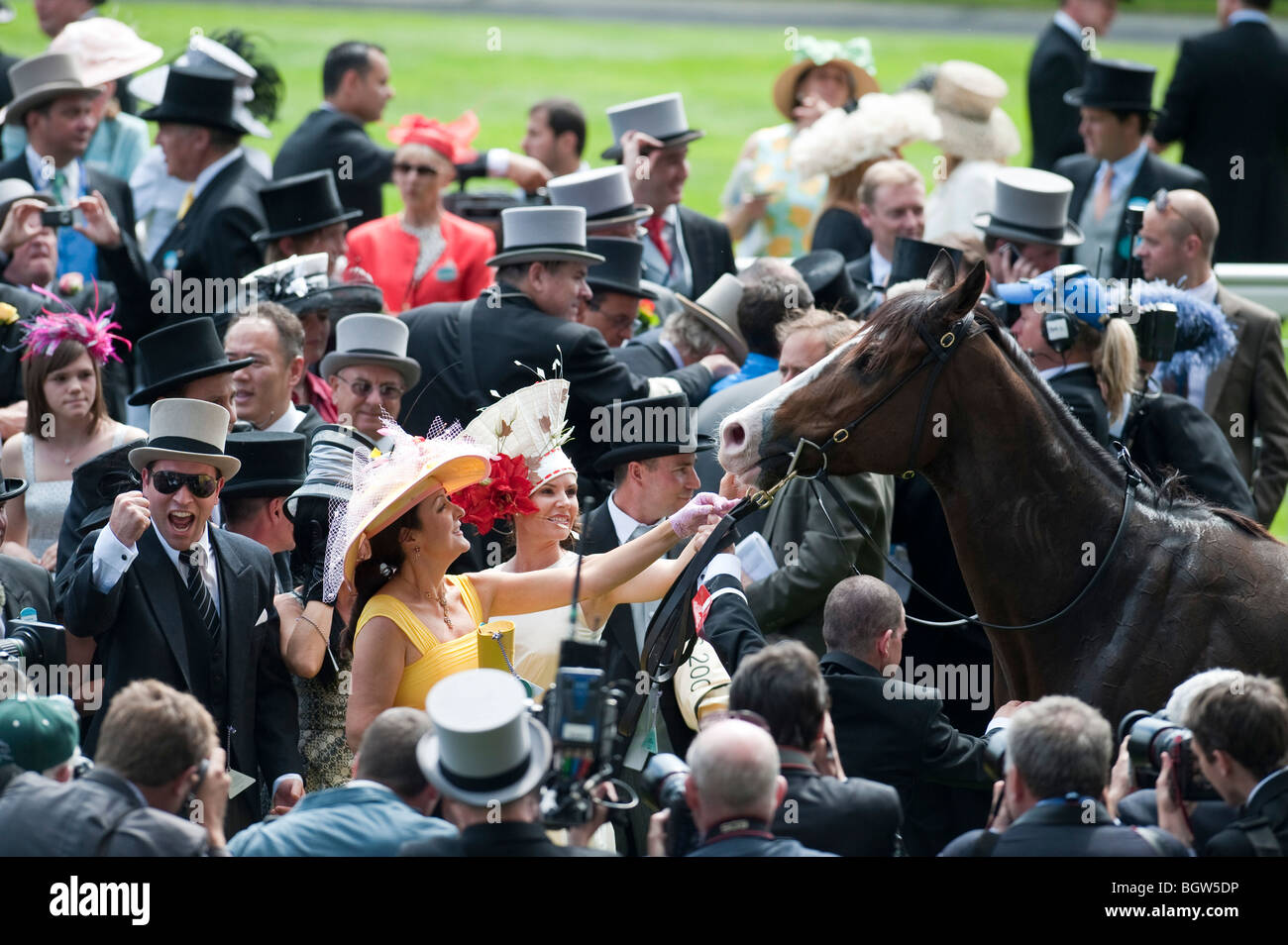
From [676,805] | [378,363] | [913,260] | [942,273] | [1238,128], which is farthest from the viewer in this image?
[1238,128]

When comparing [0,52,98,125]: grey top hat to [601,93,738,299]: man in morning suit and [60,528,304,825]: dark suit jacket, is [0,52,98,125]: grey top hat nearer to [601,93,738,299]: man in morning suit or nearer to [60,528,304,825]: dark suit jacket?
[601,93,738,299]: man in morning suit

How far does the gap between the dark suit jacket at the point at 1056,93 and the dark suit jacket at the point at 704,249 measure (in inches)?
160

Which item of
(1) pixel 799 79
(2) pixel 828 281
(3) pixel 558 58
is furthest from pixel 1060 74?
(3) pixel 558 58

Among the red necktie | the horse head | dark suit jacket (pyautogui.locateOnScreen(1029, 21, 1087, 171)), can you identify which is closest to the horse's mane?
the horse head

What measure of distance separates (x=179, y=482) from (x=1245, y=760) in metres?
3.46

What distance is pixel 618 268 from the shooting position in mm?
8672

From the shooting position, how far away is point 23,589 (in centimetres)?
599

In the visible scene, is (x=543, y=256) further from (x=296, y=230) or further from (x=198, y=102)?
(x=198, y=102)

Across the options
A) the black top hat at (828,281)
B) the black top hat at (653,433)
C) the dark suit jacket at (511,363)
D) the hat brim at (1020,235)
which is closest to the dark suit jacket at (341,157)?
the black top hat at (828,281)

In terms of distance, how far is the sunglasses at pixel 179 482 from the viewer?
583 cm

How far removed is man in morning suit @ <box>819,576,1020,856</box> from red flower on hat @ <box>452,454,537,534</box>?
1.12m

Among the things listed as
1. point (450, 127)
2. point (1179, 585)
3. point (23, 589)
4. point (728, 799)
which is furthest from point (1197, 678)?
point (450, 127)
